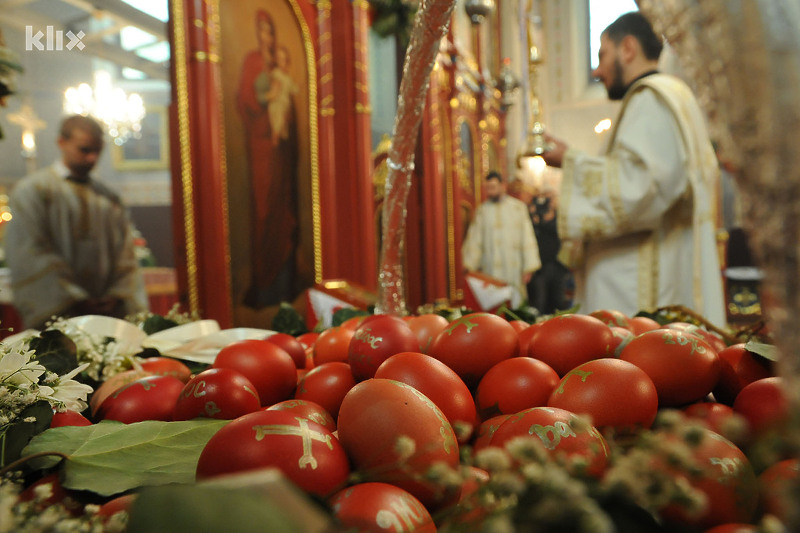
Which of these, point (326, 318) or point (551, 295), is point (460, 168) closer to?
point (551, 295)

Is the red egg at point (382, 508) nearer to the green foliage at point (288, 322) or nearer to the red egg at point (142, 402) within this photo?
the red egg at point (142, 402)

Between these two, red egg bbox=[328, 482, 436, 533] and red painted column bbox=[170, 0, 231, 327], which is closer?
red egg bbox=[328, 482, 436, 533]

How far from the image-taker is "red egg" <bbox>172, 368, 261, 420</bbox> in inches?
18.3

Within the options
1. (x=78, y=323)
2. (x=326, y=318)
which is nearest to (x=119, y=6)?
(x=326, y=318)

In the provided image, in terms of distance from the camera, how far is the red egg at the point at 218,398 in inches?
18.3

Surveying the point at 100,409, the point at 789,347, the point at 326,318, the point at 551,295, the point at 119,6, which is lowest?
the point at 551,295

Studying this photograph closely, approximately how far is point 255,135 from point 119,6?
931 mm

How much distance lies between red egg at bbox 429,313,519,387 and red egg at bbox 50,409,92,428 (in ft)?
1.07

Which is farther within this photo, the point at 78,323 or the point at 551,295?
the point at 551,295

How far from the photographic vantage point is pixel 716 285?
2.04 m

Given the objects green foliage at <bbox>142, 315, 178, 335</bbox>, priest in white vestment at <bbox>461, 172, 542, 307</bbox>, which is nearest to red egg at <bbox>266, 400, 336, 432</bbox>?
green foliage at <bbox>142, 315, 178, 335</bbox>

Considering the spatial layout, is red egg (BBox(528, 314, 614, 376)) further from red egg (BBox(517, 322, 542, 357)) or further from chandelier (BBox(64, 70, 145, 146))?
chandelier (BBox(64, 70, 145, 146))

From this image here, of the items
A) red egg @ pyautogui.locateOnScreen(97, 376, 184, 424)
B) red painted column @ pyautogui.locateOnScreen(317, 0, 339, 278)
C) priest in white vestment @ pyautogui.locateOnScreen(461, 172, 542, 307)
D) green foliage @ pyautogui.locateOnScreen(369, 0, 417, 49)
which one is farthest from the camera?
priest in white vestment @ pyautogui.locateOnScreen(461, 172, 542, 307)

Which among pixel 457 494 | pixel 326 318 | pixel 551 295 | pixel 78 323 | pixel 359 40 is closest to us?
pixel 457 494
